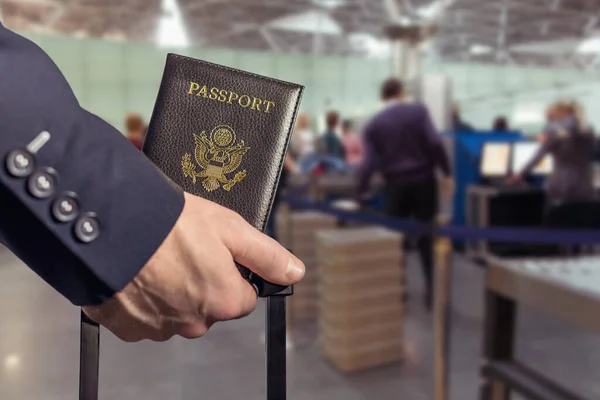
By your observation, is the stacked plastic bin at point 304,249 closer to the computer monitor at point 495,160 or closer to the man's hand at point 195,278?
the computer monitor at point 495,160

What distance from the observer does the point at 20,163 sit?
45 cm

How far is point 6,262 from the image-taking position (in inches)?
161

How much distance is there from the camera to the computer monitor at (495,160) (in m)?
5.22

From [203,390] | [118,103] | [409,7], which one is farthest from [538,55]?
[203,390]

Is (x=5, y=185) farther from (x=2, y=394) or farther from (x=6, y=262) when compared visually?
(x=6, y=262)

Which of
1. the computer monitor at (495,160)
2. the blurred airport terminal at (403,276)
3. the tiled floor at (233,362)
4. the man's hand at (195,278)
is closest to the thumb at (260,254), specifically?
the man's hand at (195,278)

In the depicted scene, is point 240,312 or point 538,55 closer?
point 240,312

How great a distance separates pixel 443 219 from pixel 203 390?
1125 millimetres

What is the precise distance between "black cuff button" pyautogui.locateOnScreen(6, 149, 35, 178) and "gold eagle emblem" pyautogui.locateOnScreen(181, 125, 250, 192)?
195 mm

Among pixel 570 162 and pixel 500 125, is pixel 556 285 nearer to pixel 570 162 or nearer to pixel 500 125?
pixel 570 162

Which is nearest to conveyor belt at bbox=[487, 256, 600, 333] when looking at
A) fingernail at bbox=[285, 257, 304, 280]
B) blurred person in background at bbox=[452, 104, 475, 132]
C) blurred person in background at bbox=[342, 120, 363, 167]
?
fingernail at bbox=[285, 257, 304, 280]

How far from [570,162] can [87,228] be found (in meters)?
4.41

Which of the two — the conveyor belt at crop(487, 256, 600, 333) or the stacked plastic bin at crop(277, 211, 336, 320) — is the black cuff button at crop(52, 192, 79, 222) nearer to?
the conveyor belt at crop(487, 256, 600, 333)

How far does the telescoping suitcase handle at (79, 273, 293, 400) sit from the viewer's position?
0.66 metres
